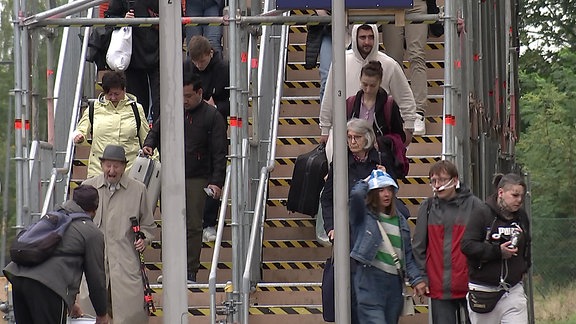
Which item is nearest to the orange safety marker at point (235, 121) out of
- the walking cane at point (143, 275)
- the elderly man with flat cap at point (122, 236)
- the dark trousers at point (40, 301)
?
the elderly man with flat cap at point (122, 236)

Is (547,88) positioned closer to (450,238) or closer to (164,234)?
(450,238)

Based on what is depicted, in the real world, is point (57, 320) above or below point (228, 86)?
below

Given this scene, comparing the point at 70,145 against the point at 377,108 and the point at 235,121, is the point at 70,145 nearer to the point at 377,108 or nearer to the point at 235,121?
the point at 235,121

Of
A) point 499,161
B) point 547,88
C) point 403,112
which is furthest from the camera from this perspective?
point 547,88

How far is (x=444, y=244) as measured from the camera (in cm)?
1482

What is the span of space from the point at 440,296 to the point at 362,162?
4.03 feet

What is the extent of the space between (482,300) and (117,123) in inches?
158

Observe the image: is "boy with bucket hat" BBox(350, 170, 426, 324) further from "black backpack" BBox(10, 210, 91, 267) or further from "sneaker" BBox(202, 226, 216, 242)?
"sneaker" BBox(202, 226, 216, 242)

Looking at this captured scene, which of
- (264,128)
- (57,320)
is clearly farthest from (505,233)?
(264,128)

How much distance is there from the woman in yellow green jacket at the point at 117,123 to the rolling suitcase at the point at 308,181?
1414mm

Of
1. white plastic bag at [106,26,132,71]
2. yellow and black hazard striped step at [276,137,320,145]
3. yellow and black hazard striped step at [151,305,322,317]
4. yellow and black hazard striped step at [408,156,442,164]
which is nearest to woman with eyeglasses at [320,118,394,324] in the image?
yellow and black hazard striped step at [151,305,322,317]

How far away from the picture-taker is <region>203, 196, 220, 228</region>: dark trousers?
679 inches

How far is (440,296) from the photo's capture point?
14.8 metres

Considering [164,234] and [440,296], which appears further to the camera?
[440,296]
